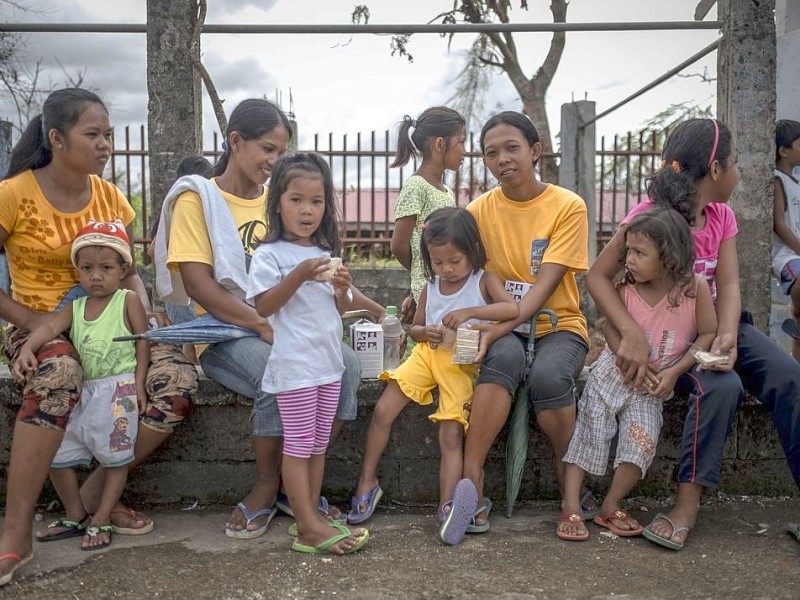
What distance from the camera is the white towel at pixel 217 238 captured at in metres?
3.21

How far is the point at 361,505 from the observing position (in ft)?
10.7

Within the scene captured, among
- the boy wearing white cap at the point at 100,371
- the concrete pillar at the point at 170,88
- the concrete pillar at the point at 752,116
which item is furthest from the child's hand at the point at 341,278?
the concrete pillar at the point at 752,116

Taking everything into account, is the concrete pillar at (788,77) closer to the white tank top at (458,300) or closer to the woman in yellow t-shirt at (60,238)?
the white tank top at (458,300)

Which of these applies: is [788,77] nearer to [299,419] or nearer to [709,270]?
[709,270]

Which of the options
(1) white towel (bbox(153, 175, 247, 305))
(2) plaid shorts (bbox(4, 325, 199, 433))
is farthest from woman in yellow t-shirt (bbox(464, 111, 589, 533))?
(2) plaid shorts (bbox(4, 325, 199, 433))

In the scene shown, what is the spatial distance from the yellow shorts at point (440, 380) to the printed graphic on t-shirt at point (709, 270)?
1.03m

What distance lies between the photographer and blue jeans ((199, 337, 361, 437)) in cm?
311

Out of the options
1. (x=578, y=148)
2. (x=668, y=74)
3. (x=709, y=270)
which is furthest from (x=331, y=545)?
(x=578, y=148)

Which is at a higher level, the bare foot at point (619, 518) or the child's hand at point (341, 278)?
the child's hand at point (341, 278)

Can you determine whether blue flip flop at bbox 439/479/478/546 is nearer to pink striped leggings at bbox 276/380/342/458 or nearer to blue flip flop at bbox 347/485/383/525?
blue flip flop at bbox 347/485/383/525

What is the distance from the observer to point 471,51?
15.4m

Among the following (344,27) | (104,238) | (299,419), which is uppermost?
(344,27)

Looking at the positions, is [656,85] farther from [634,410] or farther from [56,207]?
[56,207]

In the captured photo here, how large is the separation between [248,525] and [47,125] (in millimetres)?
1765
